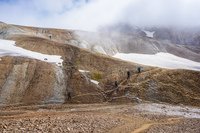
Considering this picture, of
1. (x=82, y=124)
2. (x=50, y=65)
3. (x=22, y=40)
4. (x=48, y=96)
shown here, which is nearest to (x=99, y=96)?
(x=48, y=96)

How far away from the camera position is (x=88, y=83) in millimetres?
27141

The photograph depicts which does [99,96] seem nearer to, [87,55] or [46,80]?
[46,80]

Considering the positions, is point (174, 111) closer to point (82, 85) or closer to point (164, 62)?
point (82, 85)

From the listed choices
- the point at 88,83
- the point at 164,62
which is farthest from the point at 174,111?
the point at 164,62

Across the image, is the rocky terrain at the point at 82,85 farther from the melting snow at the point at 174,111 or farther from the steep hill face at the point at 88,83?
the melting snow at the point at 174,111

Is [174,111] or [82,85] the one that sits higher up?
[82,85]

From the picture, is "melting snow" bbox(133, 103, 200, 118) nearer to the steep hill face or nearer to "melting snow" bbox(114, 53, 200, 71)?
the steep hill face

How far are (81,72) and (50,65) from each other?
21.0ft

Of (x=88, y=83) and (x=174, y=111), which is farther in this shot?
(x=88, y=83)

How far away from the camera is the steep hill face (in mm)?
22234

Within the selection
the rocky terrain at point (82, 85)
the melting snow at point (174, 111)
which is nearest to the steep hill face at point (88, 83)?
the rocky terrain at point (82, 85)

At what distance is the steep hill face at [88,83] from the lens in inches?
875

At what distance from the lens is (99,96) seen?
2536 cm

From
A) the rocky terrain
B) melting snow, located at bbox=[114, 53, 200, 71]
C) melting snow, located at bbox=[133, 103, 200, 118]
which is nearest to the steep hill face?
the rocky terrain
